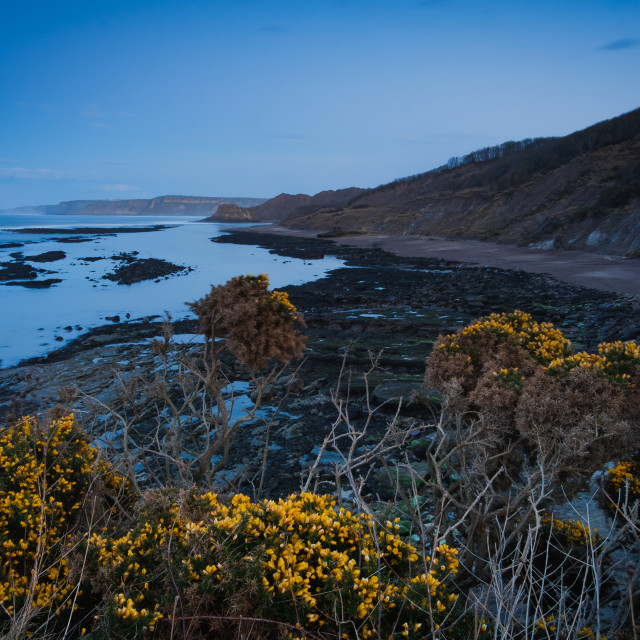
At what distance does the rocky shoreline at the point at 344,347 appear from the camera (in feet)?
23.3

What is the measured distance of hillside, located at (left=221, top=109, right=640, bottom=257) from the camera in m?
30.8

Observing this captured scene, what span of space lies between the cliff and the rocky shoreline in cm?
1076

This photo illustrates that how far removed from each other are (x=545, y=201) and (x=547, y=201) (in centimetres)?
24

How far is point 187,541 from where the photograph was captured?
254cm

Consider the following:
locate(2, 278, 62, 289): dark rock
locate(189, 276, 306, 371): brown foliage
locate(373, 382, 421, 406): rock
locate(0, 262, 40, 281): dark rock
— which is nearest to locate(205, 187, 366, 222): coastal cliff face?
locate(0, 262, 40, 281): dark rock

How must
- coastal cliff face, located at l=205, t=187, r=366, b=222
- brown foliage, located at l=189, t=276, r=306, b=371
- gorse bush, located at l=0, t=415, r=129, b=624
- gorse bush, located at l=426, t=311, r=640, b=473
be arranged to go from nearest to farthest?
gorse bush, located at l=0, t=415, r=129, b=624 → gorse bush, located at l=426, t=311, r=640, b=473 → brown foliage, located at l=189, t=276, r=306, b=371 → coastal cliff face, located at l=205, t=187, r=366, b=222

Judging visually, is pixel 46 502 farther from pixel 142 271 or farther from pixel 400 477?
pixel 142 271

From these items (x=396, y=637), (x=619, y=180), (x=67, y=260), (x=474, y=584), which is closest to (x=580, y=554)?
(x=474, y=584)

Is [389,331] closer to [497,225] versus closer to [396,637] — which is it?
[396,637]

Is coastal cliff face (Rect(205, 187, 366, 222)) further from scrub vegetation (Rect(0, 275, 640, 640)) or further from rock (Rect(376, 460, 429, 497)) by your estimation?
scrub vegetation (Rect(0, 275, 640, 640))

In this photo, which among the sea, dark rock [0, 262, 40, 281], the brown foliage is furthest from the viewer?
dark rock [0, 262, 40, 281]

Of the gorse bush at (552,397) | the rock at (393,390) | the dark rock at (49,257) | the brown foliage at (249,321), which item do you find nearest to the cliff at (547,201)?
the rock at (393,390)

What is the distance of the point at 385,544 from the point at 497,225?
44.8 meters

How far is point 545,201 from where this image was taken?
1634 inches
